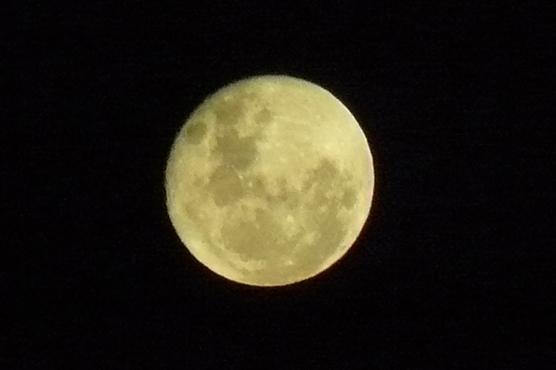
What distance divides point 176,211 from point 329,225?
0.77 meters

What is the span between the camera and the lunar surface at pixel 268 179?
7.15 m

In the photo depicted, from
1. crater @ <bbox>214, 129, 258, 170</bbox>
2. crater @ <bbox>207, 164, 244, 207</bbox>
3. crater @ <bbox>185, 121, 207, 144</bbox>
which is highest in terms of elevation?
crater @ <bbox>185, 121, 207, 144</bbox>

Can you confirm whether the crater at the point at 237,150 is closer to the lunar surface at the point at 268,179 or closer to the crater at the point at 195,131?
the lunar surface at the point at 268,179

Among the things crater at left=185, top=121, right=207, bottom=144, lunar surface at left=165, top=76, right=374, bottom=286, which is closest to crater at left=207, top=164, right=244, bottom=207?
lunar surface at left=165, top=76, right=374, bottom=286

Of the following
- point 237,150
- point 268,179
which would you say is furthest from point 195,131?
point 268,179

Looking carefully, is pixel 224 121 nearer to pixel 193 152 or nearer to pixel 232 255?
pixel 193 152

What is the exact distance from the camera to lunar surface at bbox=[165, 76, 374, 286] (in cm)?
715

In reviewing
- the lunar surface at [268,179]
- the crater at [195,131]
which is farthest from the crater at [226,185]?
the crater at [195,131]

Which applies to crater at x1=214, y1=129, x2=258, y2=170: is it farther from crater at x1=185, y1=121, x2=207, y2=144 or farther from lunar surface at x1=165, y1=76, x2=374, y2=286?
crater at x1=185, y1=121, x2=207, y2=144

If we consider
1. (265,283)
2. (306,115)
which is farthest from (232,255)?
(306,115)

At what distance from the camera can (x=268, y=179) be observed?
7145 millimetres

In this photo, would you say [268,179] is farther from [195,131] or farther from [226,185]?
[195,131]

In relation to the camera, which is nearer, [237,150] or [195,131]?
[237,150]

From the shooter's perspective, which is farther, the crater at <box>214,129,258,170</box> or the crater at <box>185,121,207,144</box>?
the crater at <box>185,121,207,144</box>
